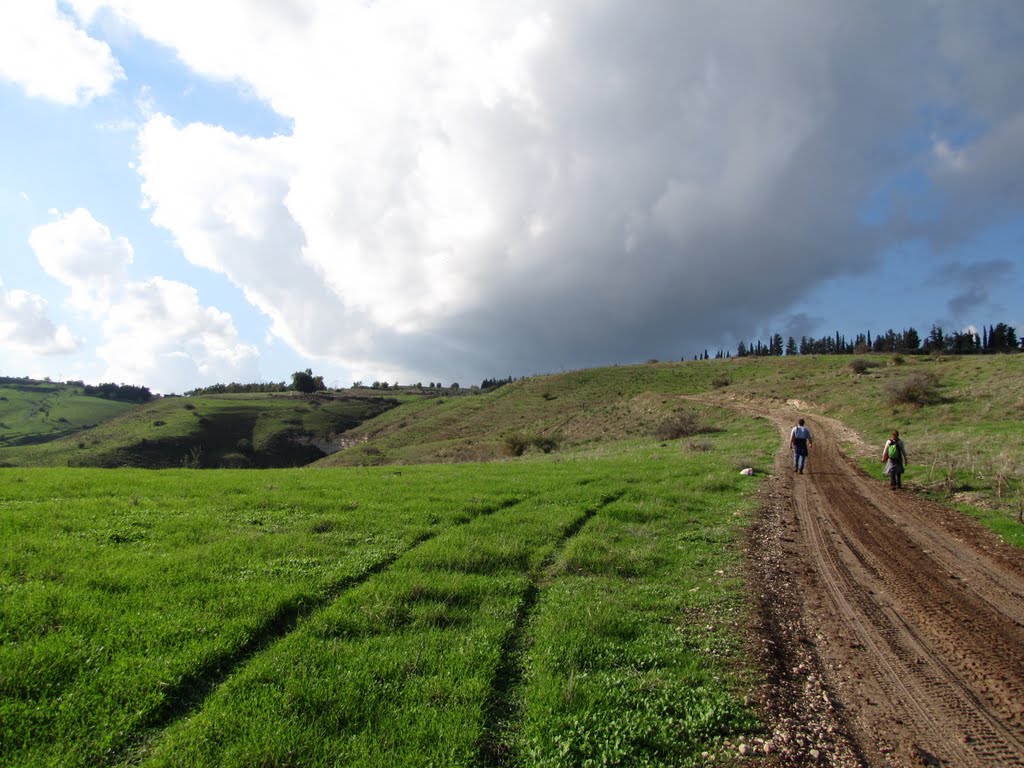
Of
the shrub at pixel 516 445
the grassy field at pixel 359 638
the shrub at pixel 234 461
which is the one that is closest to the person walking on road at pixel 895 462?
the grassy field at pixel 359 638

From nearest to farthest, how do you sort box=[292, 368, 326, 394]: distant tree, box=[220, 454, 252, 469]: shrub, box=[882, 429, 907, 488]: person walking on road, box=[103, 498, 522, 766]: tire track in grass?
1. box=[103, 498, 522, 766]: tire track in grass
2. box=[882, 429, 907, 488]: person walking on road
3. box=[220, 454, 252, 469]: shrub
4. box=[292, 368, 326, 394]: distant tree

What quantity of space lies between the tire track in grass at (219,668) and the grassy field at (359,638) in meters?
0.02

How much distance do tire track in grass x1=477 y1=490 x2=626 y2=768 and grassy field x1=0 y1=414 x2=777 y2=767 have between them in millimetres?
26

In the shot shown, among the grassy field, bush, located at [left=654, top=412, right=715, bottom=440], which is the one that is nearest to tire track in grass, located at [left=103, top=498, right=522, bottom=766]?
the grassy field

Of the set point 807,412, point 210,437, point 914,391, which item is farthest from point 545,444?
point 210,437

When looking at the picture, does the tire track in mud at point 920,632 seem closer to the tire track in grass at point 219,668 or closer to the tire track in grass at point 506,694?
the tire track in grass at point 506,694

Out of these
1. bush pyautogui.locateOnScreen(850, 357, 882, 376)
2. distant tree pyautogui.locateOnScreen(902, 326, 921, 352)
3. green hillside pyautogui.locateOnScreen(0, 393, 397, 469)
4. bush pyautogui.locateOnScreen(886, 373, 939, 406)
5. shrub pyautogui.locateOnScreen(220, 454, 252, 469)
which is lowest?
shrub pyautogui.locateOnScreen(220, 454, 252, 469)

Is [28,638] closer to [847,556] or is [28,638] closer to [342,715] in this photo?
[342,715]

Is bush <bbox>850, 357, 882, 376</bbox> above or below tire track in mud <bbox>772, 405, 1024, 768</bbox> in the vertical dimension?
above

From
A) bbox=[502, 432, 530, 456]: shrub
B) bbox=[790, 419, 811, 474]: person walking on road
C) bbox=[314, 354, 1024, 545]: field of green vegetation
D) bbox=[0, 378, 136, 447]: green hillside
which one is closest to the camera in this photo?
bbox=[314, 354, 1024, 545]: field of green vegetation

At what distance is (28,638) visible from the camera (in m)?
6.11

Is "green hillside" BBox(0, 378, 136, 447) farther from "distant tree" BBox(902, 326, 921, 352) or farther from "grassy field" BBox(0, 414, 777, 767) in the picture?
"distant tree" BBox(902, 326, 921, 352)

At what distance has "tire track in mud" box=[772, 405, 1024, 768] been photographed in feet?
16.8

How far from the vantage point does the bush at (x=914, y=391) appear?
39803mm
